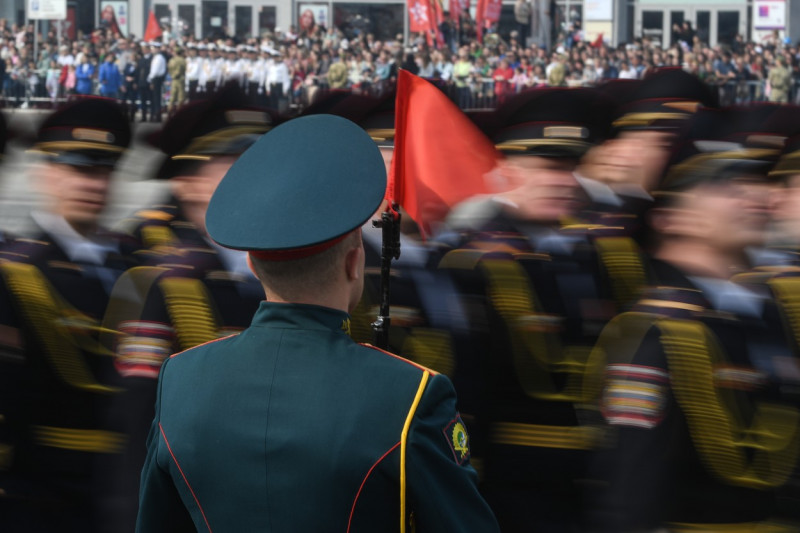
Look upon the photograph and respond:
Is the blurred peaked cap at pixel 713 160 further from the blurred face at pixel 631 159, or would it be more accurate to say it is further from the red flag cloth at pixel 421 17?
the red flag cloth at pixel 421 17

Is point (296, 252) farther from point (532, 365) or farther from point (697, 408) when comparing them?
point (532, 365)

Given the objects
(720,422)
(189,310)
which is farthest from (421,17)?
(720,422)

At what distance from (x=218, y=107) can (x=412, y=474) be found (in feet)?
8.55

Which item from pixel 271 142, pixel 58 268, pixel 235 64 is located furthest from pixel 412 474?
pixel 235 64

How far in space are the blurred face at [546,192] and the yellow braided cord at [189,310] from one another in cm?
118

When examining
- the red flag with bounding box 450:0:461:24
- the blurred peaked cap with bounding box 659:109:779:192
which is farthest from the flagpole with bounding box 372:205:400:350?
the red flag with bounding box 450:0:461:24

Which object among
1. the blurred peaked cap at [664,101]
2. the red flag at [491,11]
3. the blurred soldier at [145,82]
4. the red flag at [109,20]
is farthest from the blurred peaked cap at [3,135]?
the red flag at [109,20]

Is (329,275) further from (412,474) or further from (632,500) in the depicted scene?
(632,500)

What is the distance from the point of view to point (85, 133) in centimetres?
406

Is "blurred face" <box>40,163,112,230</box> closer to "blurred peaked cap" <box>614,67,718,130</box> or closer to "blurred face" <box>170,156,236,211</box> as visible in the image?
"blurred face" <box>170,156,236,211</box>

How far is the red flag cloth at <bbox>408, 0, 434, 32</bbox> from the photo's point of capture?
27.3 metres

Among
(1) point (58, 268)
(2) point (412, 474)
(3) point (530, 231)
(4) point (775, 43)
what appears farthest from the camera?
(4) point (775, 43)

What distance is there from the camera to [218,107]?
407cm

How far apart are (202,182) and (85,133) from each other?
→ 0.54 m
